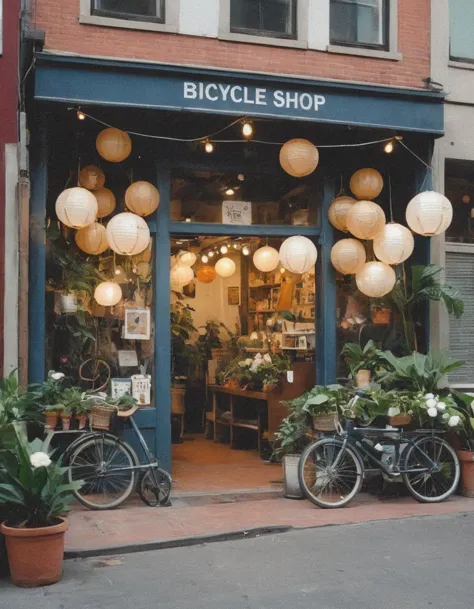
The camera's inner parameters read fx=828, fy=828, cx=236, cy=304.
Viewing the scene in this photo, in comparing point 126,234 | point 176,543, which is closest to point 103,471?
point 176,543

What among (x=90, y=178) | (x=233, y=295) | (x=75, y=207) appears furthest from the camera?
(x=233, y=295)

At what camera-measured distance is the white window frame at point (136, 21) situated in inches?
383

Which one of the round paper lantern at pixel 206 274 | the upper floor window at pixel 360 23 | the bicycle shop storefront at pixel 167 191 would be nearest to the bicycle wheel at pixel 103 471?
the bicycle shop storefront at pixel 167 191

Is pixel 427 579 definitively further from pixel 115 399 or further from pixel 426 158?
pixel 426 158

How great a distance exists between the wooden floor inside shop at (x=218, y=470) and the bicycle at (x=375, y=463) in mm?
1180

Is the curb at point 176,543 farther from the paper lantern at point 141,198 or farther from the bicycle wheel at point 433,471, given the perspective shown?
the paper lantern at point 141,198

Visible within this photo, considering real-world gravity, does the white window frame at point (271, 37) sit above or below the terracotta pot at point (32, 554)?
above

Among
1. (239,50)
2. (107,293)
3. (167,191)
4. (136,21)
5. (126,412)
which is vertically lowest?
(126,412)

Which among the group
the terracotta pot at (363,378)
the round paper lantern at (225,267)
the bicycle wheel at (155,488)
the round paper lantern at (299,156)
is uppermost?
the round paper lantern at (299,156)

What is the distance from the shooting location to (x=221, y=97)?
978 centimetres

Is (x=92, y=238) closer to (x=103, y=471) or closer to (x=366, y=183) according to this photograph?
(x=103, y=471)

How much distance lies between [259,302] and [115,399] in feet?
18.6

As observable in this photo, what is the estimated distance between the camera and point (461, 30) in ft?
38.9

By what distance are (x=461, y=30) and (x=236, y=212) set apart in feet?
14.1
